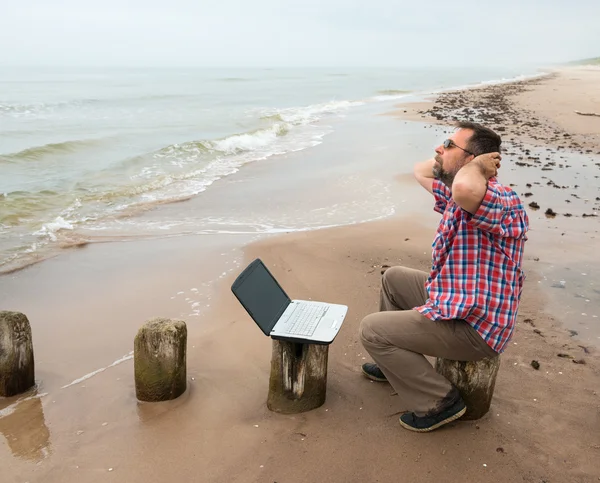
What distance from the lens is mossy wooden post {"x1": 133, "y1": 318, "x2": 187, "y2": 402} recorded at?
382cm

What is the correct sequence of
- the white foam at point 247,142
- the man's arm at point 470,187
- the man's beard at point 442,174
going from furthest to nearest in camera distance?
the white foam at point 247,142
the man's beard at point 442,174
the man's arm at point 470,187

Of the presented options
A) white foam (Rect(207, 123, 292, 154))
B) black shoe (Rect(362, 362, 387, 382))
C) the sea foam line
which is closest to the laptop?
black shoe (Rect(362, 362, 387, 382))

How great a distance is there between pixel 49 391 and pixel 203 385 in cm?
120

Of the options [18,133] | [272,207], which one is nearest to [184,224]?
[272,207]

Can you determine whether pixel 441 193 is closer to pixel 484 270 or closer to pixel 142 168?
pixel 484 270

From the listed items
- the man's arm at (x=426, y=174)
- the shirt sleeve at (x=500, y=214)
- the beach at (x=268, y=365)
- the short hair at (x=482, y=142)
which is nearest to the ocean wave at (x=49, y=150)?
the beach at (x=268, y=365)

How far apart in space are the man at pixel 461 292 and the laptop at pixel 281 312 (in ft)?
1.00

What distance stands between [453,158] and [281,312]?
5.12ft

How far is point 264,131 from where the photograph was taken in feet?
71.1

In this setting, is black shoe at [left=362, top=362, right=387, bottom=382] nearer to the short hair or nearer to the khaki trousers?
the khaki trousers

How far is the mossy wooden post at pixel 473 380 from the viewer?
11.4 ft

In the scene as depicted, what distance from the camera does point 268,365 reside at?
14.8ft

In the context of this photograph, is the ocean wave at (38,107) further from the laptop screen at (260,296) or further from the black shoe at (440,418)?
the black shoe at (440,418)

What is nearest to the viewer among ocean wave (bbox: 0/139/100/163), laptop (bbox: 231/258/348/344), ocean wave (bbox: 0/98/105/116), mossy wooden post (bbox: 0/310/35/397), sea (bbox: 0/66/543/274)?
laptop (bbox: 231/258/348/344)
